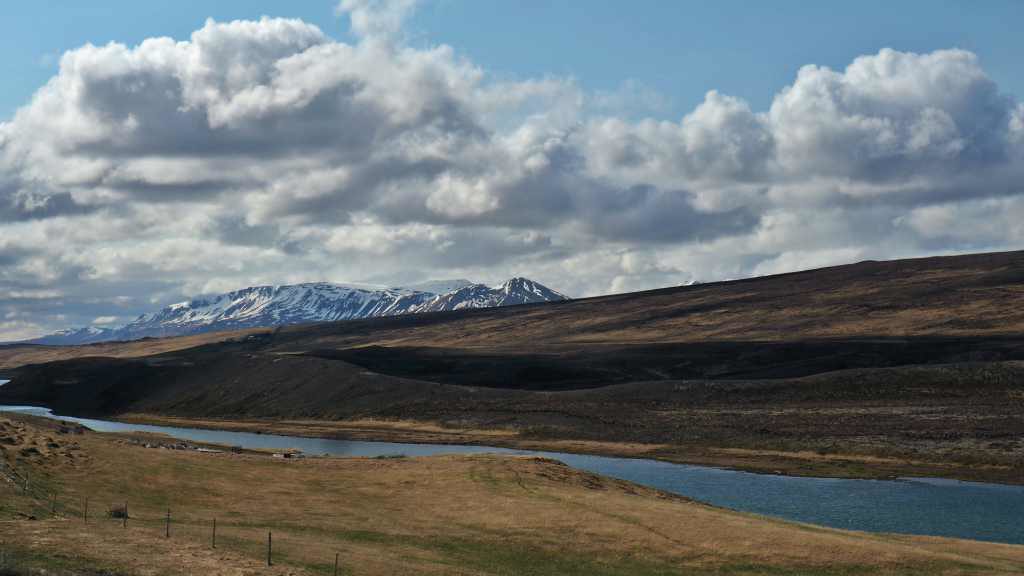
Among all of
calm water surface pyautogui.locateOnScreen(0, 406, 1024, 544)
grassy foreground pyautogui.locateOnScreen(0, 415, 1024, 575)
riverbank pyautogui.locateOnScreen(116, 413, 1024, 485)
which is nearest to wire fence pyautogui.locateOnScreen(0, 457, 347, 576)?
grassy foreground pyautogui.locateOnScreen(0, 415, 1024, 575)

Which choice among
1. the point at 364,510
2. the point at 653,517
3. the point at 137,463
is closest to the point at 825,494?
the point at 653,517

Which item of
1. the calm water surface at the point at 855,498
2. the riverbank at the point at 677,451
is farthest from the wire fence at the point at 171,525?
the riverbank at the point at 677,451

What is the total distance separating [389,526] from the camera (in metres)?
56.7

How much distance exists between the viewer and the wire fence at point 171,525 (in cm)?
4262

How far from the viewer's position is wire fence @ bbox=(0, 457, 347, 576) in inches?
1678

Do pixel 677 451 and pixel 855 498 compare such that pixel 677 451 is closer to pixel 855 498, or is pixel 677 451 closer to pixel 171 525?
pixel 855 498

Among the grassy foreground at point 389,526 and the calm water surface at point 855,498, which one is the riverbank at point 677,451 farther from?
the grassy foreground at point 389,526

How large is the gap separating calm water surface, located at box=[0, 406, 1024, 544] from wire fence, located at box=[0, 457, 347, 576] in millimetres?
42005

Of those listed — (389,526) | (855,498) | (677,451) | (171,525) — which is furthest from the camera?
(677,451)

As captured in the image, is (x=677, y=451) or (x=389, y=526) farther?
(x=677, y=451)

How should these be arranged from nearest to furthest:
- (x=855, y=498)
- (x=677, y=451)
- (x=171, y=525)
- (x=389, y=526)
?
1. (x=171, y=525)
2. (x=389, y=526)
3. (x=855, y=498)
4. (x=677, y=451)

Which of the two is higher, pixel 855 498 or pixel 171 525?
pixel 171 525

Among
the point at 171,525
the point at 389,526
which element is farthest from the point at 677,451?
the point at 171,525

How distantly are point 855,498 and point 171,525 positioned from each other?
59410mm
